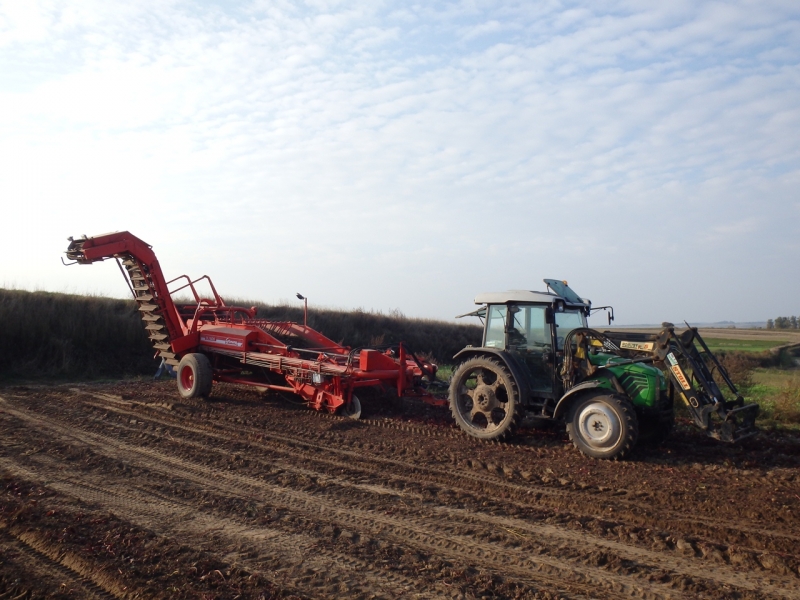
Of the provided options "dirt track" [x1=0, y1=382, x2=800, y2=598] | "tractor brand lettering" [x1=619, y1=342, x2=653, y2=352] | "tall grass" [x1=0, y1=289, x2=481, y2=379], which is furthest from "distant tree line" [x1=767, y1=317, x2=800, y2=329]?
"tractor brand lettering" [x1=619, y1=342, x2=653, y2=352]

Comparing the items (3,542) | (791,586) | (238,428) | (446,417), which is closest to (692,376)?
(791,586)

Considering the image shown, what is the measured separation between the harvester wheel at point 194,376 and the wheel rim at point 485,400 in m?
4.43

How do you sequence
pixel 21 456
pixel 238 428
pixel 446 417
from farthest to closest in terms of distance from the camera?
pixel 446 417 → pixel 238 428 → pixel 21 456

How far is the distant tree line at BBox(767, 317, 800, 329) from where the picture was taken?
1943 inches

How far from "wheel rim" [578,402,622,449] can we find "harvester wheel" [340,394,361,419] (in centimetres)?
331

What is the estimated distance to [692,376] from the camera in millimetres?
6836

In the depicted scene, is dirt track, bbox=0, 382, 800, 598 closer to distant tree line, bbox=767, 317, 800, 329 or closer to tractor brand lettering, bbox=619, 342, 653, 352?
tractor brand lettering, bbox=619, 342, 653, 352

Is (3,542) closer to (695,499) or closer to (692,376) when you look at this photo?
(695,499)

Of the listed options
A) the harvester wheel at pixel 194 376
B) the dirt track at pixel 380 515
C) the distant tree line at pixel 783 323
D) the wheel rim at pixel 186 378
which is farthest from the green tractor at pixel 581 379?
the distant tree line at pixel 783 323

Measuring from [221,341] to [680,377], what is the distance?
7.16 m

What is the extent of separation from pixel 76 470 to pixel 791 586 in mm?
6149

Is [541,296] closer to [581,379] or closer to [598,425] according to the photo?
[581,379]

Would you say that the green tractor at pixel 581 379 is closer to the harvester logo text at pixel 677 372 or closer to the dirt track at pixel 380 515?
the harvester logo text at pixel 677 372

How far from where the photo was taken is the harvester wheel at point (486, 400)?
7688mm
